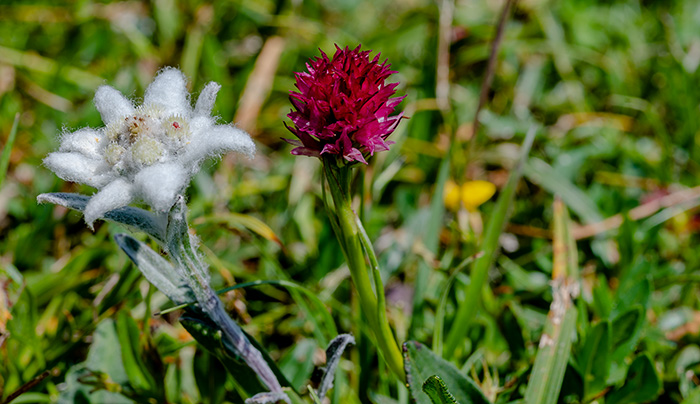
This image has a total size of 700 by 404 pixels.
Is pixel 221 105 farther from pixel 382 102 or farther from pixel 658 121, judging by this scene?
pixel 658 121

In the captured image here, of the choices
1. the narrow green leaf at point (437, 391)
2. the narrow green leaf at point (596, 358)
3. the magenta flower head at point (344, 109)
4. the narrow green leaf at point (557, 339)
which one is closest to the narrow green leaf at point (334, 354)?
the narrow green leaf at point (437, 391)

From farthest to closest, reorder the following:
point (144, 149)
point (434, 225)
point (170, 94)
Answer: point (434, 225)
point (170, 94)
point (144, 149)

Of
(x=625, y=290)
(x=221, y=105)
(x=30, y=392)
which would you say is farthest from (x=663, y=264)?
(x=30, y=392)

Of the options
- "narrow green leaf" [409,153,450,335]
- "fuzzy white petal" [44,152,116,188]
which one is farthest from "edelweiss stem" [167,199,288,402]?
"narrow green leaf" [409,153,450,335]

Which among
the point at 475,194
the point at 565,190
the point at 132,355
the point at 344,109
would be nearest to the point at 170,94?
the point at 344,109

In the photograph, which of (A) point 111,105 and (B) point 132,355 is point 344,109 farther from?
(B) point 132,355

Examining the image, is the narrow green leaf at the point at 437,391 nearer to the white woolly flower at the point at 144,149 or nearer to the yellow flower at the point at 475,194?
the white woolly flower at the point at 144,149

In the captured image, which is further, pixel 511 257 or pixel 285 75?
pixel 285 75
